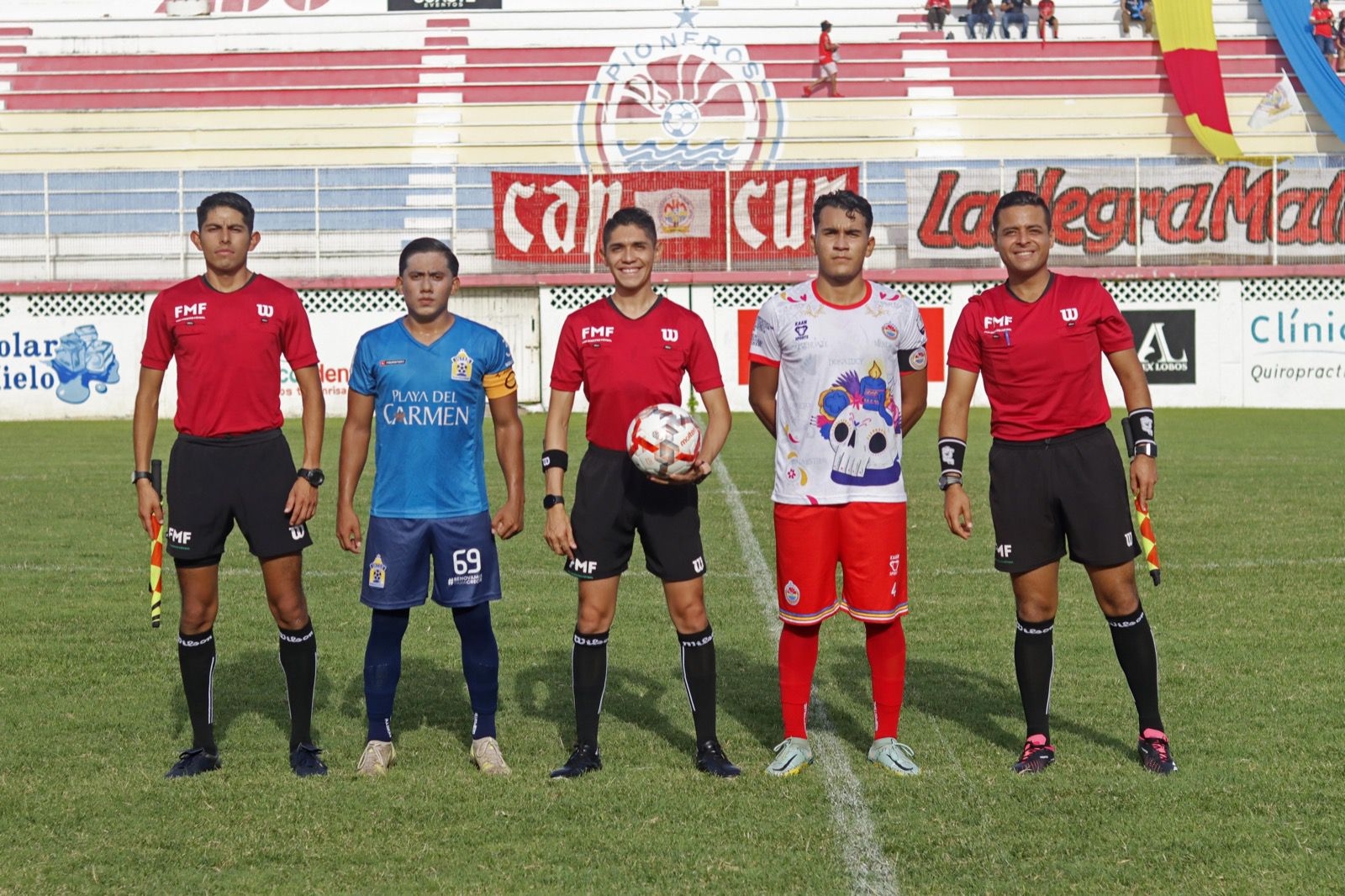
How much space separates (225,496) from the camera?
569 centimetres

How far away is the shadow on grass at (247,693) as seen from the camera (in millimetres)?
6395

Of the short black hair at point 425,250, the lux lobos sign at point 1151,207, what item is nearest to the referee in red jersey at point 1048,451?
the short black hair at point 425,250

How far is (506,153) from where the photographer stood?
3203cm

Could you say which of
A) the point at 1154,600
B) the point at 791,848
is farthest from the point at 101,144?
the point at 791,848

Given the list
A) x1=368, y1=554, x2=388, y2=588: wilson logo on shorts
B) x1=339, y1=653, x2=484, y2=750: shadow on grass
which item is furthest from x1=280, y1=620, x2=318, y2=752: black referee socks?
x1=339, y1=653, x2=484, y2=750: shadow on grass

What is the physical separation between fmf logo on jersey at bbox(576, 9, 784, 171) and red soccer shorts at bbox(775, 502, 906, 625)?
25.6 m

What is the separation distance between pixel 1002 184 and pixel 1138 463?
67.9 ft

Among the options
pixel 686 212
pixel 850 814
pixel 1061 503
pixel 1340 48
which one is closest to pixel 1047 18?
pixel 1340 48

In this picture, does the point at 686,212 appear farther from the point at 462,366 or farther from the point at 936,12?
the point at 462,366

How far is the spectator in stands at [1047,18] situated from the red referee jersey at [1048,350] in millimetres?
30287

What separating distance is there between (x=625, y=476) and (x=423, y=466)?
30.4 inches

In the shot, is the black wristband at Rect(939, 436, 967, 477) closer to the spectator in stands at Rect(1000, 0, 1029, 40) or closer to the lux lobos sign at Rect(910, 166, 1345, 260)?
the lux lobos sign at Rect(910, 166, 1345, 260)

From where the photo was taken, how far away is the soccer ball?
5387mm

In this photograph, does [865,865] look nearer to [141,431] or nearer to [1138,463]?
[1138,463]
